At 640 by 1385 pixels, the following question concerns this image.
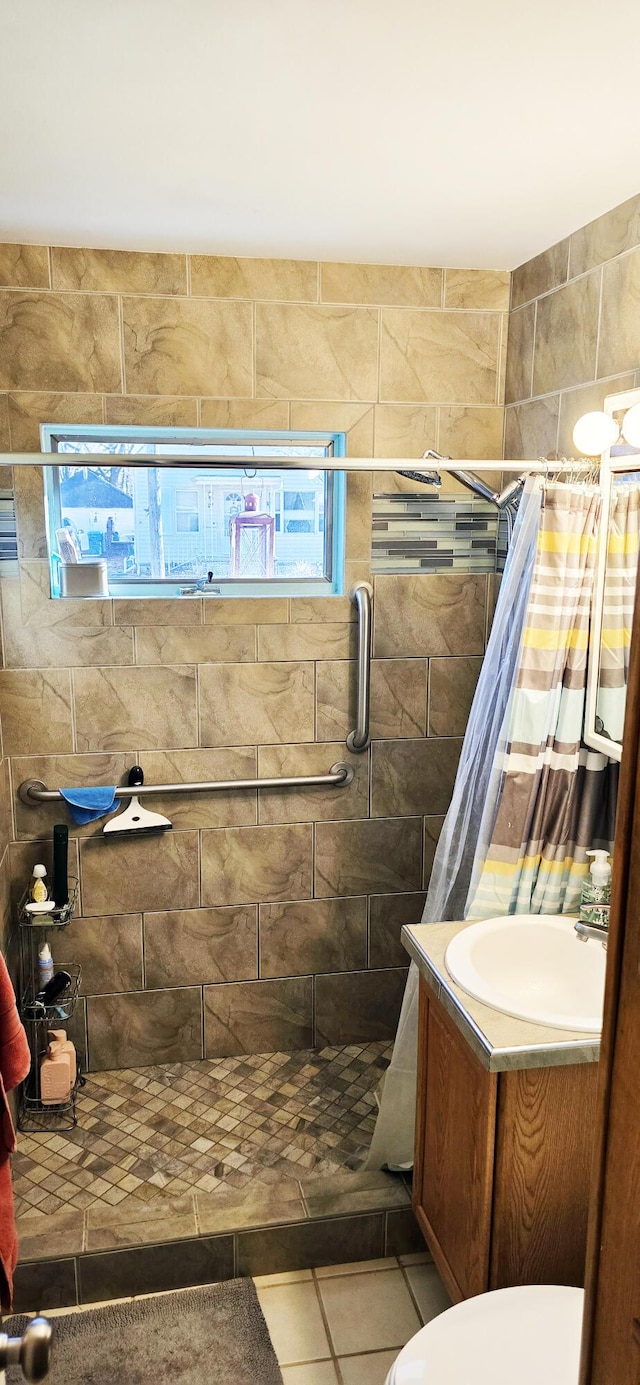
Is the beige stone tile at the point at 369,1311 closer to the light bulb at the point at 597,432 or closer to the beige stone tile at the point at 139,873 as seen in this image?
the beige stone tile at the point at 139,873

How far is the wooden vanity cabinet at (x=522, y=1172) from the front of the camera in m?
1.84

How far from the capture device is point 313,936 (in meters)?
3.16

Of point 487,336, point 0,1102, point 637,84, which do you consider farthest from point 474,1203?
point 487,336

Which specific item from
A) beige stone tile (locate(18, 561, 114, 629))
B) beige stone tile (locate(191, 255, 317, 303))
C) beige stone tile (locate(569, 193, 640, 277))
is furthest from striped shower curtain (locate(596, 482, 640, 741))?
beige stone tile (locate(18, 561, 114, 629))

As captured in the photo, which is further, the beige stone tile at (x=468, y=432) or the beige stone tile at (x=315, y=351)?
the beige stone tile at (x=468, y=432)

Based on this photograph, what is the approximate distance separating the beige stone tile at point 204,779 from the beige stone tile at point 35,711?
260mm

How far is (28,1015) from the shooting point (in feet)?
9.44

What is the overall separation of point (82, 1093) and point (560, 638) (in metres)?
1.95

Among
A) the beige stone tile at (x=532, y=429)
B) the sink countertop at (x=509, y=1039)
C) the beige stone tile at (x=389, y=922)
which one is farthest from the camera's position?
the beige stone tile at (x=389, y=922)

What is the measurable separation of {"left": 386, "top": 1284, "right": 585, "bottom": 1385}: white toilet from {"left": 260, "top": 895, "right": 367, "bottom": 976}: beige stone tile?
5.11 ft

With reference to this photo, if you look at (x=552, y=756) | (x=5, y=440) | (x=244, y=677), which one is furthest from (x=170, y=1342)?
(x=5, y=440)

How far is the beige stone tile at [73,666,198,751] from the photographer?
9.50 ft

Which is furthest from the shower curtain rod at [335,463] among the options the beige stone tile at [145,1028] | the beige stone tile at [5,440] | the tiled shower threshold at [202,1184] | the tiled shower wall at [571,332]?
the tiled shower threshold at [202,1184]

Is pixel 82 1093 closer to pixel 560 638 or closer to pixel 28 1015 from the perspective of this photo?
pixel 28 1015
